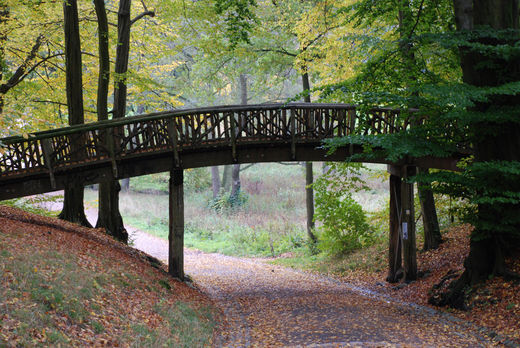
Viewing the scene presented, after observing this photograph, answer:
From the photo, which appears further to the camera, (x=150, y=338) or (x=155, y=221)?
(x=155, y=221)

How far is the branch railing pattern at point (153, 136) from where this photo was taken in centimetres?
1108

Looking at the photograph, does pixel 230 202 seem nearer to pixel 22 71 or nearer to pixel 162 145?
pixel 22 71

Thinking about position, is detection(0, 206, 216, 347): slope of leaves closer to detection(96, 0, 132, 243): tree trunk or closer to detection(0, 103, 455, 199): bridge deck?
detection(0, 103, 455, 199): bridge deck

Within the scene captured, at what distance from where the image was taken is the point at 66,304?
Answer: 261 inches

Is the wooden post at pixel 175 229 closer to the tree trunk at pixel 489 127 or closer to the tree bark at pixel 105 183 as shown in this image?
the tree bark at pixel 105 183

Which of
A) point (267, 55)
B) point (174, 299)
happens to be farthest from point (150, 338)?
point (267, 55)

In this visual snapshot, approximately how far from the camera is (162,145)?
1253 centimetres

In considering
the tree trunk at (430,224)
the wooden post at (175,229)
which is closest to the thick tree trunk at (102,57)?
the wooden post at (175,229)

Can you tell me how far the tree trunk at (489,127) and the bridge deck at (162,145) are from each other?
177 centimetres

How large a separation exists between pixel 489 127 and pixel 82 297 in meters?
8.32

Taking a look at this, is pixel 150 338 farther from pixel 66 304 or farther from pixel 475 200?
pixel 475 200

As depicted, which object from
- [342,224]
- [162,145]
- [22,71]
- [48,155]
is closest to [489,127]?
[162,145]

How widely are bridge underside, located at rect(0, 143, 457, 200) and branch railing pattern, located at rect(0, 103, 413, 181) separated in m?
0.19

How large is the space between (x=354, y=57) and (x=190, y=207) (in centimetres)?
1847
